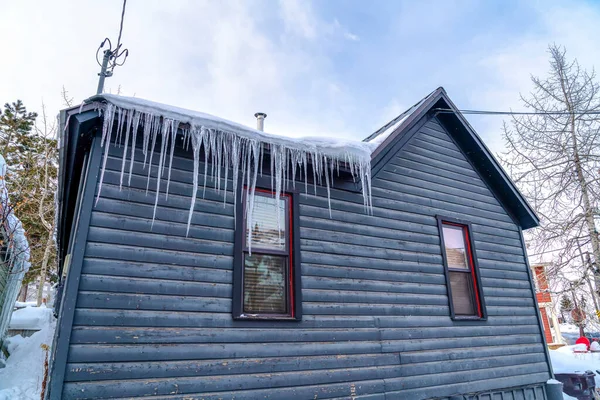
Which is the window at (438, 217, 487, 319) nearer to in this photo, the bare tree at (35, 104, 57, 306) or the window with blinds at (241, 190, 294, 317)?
the window with blinds at (241, 190, 294, 317)

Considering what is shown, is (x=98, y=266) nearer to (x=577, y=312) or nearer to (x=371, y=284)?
(x=371, y=284)

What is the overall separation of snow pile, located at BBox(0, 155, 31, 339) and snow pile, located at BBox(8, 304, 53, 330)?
2.21 metres

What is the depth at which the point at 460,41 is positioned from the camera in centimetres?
1015

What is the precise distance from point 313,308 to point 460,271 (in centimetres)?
275

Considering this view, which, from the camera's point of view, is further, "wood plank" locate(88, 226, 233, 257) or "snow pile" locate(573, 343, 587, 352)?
"snow pile" locate(573, 343, 587, 352)

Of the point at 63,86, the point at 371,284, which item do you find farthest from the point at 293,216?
the point at 63,86

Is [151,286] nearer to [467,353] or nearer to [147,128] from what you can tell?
[147,128]

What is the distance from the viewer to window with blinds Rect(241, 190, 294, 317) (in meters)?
3.84

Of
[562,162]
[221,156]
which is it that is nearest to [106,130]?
[221,156]

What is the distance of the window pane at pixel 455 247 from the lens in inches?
221

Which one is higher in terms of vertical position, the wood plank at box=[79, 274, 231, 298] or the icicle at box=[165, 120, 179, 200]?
the icicle at box=[165, 120, 179, 200]

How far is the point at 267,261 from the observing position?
4.02m

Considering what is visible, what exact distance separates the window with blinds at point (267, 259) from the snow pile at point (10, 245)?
4.62 m

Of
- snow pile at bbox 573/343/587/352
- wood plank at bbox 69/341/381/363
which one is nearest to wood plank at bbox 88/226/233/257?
wood plank at bbox 69/341/381/363
